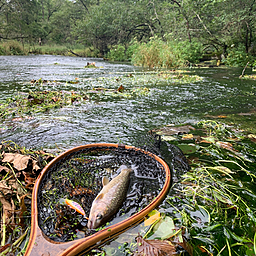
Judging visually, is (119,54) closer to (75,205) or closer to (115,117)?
(115,117)

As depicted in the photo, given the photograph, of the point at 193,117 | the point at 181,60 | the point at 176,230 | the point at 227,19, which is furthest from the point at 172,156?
the point at 227,19

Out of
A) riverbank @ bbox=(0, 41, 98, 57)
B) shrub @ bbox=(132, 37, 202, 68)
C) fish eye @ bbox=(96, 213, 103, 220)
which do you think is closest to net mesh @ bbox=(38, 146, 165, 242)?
fish eye @ bbox=(96, 213, 103, 220)

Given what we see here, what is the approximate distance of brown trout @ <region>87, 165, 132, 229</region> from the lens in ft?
5.16

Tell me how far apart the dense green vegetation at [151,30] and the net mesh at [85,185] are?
1598 centimetres

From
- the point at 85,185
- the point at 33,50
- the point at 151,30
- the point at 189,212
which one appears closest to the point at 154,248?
the point at 189,212

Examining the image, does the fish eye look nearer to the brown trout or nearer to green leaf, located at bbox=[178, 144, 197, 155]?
the brown trout

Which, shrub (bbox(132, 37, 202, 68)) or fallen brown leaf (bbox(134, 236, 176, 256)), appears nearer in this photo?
fallen brown leaf (bbox(134, 236, 176, 256))

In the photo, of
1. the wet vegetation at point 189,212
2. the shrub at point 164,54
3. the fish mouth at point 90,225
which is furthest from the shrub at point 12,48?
the fish mouth at point 90,225

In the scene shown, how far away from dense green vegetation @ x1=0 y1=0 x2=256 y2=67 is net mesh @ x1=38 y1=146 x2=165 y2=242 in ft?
52.4

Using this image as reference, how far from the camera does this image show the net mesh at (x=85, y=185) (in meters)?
1.58

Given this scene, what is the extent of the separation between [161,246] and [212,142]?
2.39 metres

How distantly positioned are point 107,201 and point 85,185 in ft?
1.62

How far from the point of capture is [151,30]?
28359mm

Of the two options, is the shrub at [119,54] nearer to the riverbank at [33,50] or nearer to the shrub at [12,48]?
the riverbank at [33,50]
